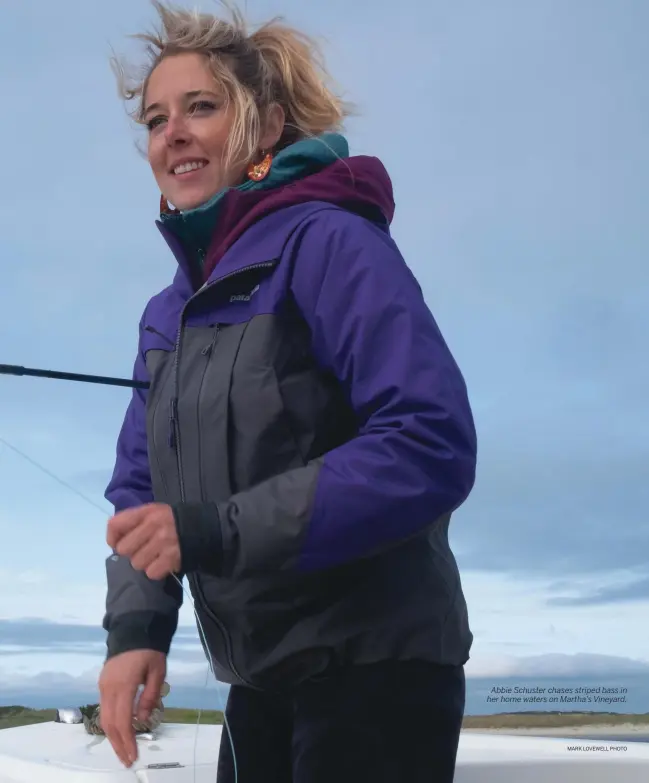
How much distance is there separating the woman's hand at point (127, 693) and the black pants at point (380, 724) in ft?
0.92

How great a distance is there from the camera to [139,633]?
163 centimetres

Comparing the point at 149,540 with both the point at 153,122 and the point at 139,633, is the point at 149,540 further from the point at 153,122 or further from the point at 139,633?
the point at 153,122

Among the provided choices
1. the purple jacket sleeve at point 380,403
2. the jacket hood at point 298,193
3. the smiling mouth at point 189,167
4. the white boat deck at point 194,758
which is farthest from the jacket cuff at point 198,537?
the white boat deck at point 194,758

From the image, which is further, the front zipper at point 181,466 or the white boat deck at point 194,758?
the white boat deck at point 194,758

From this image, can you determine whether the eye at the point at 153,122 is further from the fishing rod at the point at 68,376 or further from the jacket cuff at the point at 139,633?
the jacket cuff at the point at 139,633

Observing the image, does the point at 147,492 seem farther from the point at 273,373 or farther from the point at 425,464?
the point at 425,464

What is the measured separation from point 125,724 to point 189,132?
1.14m

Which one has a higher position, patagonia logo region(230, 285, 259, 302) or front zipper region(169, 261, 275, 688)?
patagonia logo region(230, 285, 259, 302)

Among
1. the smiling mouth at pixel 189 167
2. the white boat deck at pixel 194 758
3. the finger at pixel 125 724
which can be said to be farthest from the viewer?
the white boat deck at pixel 194 758

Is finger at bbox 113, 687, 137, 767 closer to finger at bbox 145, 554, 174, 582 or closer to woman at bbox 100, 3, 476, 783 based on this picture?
woman at bbox 100, 3, 476, 783

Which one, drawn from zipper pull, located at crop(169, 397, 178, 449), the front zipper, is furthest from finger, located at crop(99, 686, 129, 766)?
zipper pull, located at crop(169, 397, 178, 449)

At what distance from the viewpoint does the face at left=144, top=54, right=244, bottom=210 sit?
1843 mm

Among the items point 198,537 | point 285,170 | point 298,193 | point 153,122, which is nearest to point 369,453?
point 198,537

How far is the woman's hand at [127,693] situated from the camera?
1538 mm
